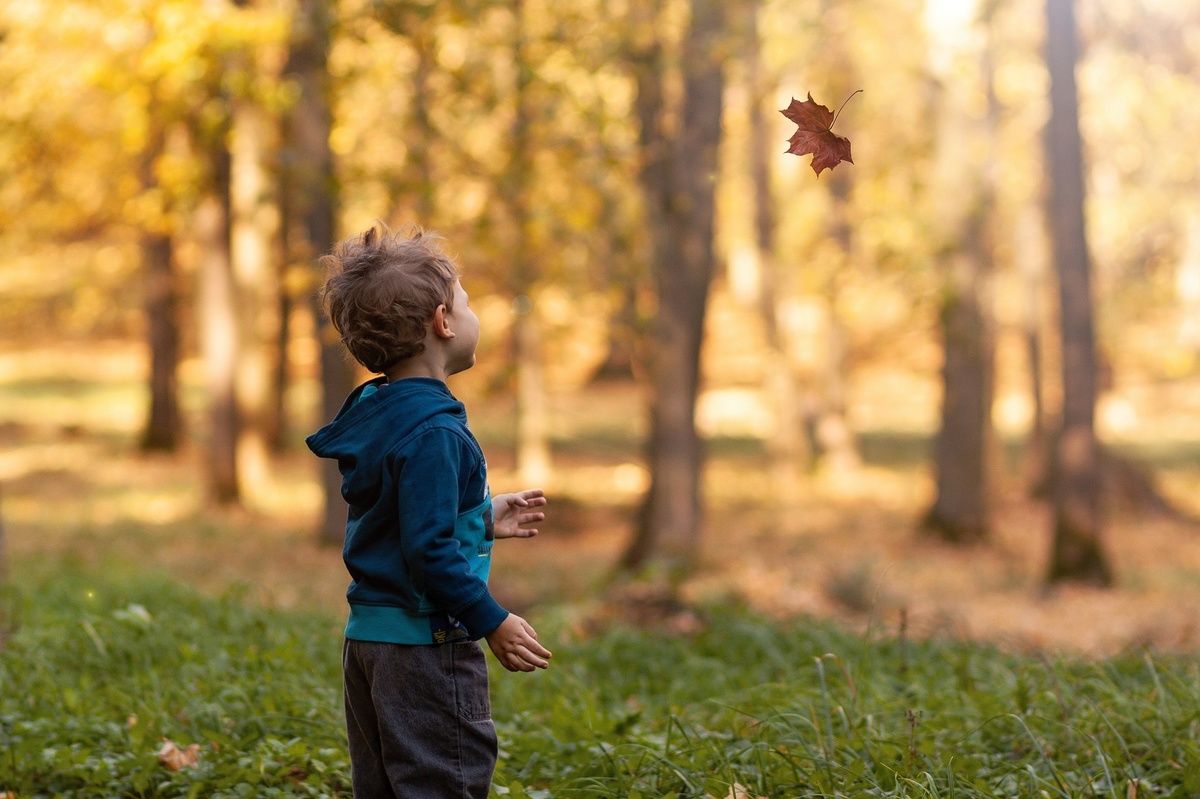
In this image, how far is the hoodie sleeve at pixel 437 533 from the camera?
2.78m

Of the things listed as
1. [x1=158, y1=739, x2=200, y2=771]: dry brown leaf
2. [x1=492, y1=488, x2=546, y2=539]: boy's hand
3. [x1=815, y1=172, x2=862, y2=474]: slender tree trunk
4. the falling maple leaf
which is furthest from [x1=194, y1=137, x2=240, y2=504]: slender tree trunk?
the falling maple leaf

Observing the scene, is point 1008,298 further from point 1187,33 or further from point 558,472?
point 558,472

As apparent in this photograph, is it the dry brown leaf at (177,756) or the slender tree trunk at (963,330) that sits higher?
the slender tree trunk at (963,330)

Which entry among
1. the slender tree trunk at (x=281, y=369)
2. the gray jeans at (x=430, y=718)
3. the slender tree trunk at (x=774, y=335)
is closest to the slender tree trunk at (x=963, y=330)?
the slender tree trunk at (x=774, y=335)

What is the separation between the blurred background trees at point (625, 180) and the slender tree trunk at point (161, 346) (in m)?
0.05

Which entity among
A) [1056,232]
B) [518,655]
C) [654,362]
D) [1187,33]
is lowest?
[518,655]

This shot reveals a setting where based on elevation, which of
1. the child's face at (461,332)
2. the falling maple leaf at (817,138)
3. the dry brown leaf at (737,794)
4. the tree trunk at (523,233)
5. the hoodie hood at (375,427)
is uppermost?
the tree trunk at (523,233)

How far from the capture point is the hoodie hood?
289cm

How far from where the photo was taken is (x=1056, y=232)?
14.0m

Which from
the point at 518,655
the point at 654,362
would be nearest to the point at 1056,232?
the point at 654,362

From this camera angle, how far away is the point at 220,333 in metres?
17.0

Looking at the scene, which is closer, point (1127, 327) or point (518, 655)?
point (518, 655)

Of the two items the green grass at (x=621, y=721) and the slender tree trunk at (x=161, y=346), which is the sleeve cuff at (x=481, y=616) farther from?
the slender tree trunk at (x=161, y=346)

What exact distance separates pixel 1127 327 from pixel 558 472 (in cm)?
1648
